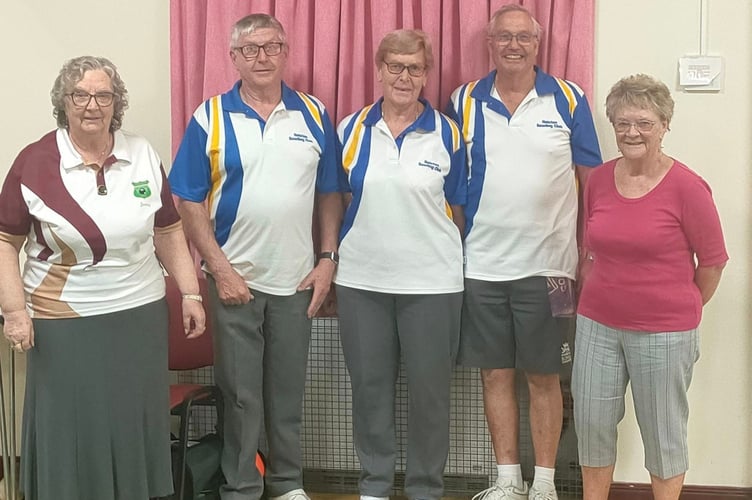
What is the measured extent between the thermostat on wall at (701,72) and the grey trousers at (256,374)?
1.41 meters

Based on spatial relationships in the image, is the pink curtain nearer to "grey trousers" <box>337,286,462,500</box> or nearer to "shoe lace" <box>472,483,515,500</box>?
"grey trousers" <box>337,286,462,500</box>

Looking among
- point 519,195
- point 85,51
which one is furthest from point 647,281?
point 85,51

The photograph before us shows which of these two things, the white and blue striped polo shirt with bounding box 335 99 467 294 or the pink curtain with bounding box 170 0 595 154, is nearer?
the white and blue striped polo shirt with bounding box 335 99 467 294

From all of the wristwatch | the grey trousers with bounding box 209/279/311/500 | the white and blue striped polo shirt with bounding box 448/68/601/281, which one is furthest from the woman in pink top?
the grey trousers with bounding box 209/279/311/500

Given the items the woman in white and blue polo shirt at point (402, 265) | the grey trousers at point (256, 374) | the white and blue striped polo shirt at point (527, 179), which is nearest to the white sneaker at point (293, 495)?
the grey trousers at point (256, 374)

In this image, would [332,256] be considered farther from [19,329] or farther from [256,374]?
[19,329]

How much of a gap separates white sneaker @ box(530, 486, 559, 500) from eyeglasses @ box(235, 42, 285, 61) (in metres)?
1.62

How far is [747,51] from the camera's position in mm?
2672

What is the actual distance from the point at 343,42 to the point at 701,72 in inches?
46.1

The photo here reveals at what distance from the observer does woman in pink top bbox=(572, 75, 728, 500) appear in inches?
84.1

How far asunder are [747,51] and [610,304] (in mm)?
1064

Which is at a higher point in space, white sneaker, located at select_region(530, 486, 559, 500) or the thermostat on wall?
the thermostat on wall

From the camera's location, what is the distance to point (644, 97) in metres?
2.13

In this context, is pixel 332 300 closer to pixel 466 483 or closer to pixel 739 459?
pixel 466 483
